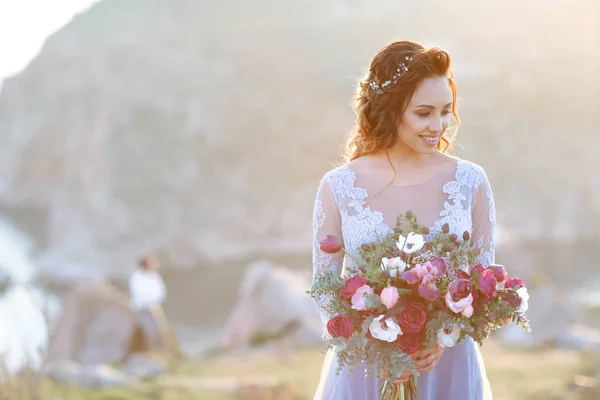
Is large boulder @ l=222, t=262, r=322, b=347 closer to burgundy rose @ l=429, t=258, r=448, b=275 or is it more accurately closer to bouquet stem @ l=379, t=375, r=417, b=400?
bouquet stem @ l=379, t=375, r=417, b=400

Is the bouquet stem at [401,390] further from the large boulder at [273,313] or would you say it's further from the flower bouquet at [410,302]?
the large boulder at [273,313]

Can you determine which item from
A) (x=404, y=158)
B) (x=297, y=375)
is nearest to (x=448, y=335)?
(x=404, y=158)

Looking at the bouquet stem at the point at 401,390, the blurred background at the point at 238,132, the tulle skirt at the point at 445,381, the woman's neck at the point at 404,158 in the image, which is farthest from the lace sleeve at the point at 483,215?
the blurred background at the point at 238,132

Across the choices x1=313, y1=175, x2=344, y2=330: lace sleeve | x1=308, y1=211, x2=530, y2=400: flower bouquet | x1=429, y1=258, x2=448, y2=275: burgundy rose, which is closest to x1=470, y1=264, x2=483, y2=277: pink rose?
x1=308, y1=211, x2=530, y2=400: flower bouquet

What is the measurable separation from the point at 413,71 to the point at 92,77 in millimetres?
74443

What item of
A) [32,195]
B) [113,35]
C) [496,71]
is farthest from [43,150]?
[496,71]

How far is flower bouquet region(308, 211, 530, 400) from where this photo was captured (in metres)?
2.31

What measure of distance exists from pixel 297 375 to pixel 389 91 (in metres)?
7.08

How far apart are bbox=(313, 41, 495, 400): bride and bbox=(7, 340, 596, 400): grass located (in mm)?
3581

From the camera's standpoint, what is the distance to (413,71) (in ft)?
9.13

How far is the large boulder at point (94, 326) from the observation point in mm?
13018

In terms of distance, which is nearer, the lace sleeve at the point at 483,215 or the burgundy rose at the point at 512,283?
the burgundy rose at the point at 512,283

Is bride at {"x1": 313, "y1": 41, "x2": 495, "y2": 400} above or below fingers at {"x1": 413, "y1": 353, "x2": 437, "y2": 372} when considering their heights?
above

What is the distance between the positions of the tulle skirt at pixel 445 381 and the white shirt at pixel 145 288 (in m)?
8.87
